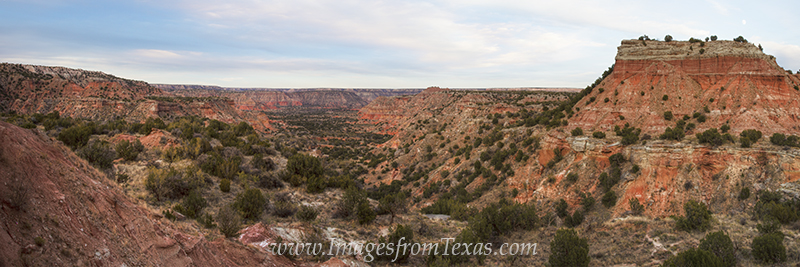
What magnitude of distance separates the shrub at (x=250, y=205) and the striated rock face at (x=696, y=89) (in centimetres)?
2730

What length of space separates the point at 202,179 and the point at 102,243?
13321 mm

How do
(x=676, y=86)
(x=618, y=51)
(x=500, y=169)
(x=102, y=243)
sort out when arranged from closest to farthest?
(x=102, y=243) → (x=676, y=86) → (x=618, y=51) → (x=500, y=169)

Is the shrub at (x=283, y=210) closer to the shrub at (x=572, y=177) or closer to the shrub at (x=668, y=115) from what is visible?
the shrub at (x=572, y=177)

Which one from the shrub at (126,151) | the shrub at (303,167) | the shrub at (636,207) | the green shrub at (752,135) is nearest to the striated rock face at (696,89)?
the green shrub at (752,135)

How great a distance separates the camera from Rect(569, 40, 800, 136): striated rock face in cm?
2364

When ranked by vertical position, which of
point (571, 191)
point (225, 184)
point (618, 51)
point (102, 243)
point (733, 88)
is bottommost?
point (571, 191)

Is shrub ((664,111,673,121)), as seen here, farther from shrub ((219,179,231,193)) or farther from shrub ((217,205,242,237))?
shrub ((219,179,231,193))

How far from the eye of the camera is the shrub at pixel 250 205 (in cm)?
1614

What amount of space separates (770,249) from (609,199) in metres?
9.18

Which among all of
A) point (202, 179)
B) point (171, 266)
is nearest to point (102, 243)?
point (171, 266)

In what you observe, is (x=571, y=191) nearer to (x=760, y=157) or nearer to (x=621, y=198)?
(x=621, y=198)

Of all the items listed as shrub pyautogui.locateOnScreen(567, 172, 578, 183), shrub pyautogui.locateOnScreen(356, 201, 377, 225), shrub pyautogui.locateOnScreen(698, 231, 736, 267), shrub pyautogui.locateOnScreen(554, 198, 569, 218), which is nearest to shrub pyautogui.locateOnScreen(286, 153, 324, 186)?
shrub pyautogui.locateOnScreen(356, 201, 377, 225)

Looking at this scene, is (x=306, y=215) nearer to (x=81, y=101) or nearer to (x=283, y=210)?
(x=283, y=210)

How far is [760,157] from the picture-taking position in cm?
2017
